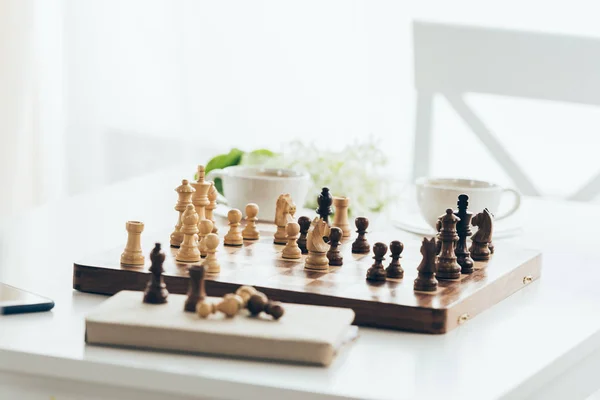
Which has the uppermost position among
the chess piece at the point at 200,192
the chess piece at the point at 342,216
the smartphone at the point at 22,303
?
the chess piece at the point at 200,192

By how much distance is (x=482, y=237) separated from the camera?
121 cm

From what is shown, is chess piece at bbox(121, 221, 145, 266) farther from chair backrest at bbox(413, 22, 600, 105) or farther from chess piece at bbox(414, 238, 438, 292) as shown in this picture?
chair backrest at bbox(413, 22, 600, 105)

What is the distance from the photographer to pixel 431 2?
3.53m

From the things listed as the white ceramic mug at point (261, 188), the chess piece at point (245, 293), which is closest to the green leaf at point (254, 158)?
the white ceramic mug at point (261, 188)

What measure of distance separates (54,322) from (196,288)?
170 mm

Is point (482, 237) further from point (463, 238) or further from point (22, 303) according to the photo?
point (22, 303)

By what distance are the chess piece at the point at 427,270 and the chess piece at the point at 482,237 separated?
6.3 inches

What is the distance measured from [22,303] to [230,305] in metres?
0.26

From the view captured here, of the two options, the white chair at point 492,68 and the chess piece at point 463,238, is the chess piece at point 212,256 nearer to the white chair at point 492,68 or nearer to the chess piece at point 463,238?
the chess piece at point 463,238

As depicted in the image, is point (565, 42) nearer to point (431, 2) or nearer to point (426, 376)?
point (431, 2)

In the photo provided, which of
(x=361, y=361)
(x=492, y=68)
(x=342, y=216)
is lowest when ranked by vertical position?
(x=361, y=361)

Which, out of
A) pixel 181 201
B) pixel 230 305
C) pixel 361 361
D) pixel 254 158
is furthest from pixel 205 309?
pixel 254 158

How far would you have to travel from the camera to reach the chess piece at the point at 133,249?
1135mm

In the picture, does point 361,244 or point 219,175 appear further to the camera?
point 219,175
